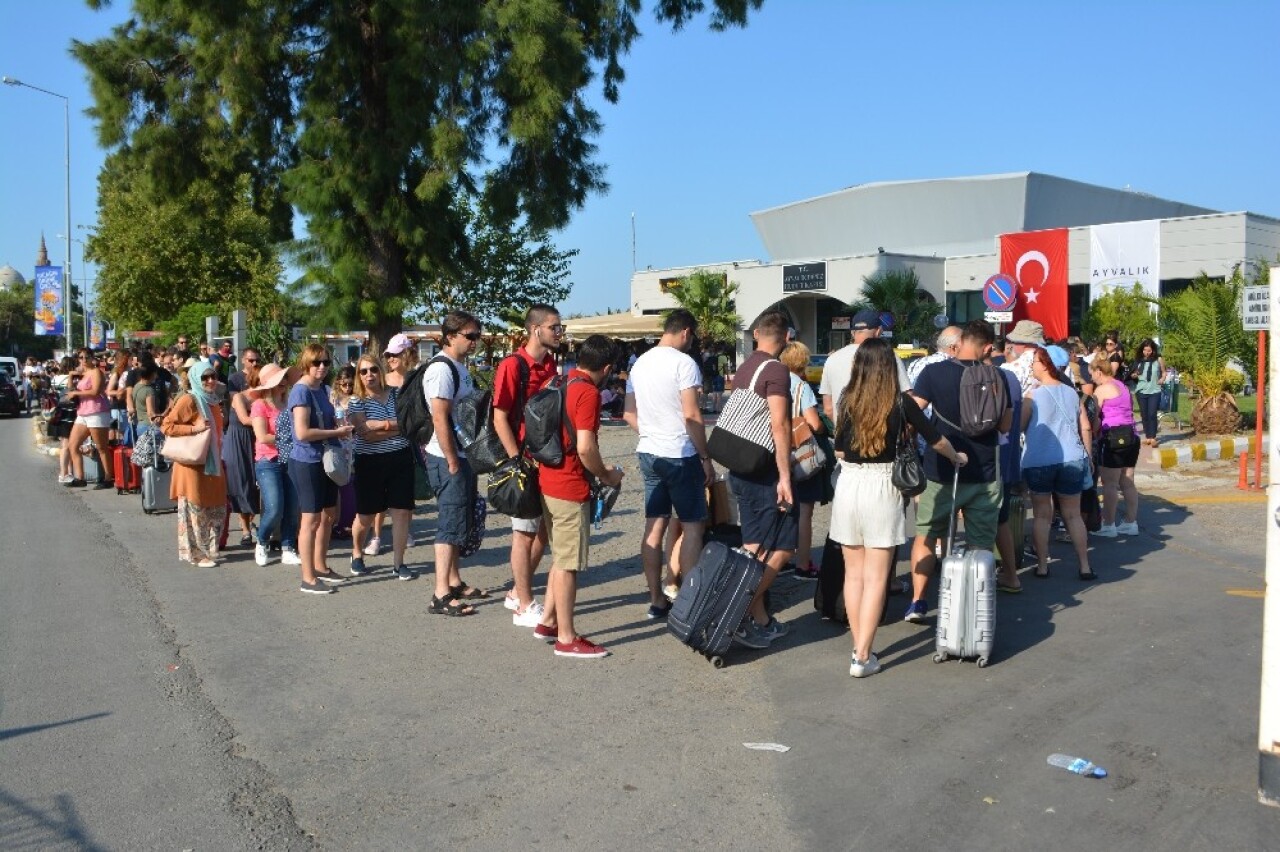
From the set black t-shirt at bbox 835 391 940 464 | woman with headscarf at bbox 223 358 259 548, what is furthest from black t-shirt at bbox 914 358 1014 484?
woman with headscarf at bbox 223 358 259 548

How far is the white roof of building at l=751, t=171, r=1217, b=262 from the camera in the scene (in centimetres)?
4550

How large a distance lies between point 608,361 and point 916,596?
2545 mm

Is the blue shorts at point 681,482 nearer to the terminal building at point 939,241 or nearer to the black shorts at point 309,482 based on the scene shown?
Result: the black shorts at point 309,482

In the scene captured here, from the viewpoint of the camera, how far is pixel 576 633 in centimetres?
680

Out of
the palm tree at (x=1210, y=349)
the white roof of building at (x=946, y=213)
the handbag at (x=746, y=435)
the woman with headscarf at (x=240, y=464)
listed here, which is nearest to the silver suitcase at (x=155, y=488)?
the woman with headscarf at (x=240, y=464)

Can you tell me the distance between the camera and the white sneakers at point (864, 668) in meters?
5.92

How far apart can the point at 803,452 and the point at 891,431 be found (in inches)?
37.3

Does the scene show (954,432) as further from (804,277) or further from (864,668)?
(804,277)

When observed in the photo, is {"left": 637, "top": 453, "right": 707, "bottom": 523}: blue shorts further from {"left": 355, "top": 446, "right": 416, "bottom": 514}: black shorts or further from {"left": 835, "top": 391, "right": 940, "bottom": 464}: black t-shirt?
{"left": 355, "top": 446, "right": 416, "bottom": 514}: black shorts

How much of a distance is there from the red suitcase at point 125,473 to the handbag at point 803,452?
1005 cm

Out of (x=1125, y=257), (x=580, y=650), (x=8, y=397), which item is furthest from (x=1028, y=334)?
(x=8, y=397)

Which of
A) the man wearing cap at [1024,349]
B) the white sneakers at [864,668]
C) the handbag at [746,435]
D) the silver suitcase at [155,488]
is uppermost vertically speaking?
the man wearing cap at [1024,349]

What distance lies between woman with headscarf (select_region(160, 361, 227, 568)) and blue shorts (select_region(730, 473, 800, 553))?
4.81m

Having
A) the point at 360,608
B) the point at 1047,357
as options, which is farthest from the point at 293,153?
the point at 1047,357
